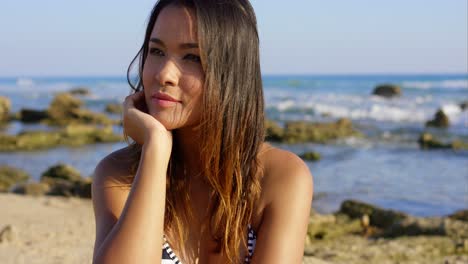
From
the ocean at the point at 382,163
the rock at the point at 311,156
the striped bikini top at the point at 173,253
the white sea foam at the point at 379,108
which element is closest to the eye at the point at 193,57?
the striped bikini top at the point at 173,253

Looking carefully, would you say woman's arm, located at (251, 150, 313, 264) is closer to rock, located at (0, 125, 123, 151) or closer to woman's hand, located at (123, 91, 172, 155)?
woman's hand, located at (123, 91, 172, 155)

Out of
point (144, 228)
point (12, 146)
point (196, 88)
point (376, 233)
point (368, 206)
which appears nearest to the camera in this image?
point (144, 228)

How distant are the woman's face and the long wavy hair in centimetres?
4

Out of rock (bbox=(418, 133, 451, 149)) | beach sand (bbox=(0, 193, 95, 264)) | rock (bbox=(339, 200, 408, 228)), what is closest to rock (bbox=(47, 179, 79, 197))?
beach sand (bbox=(0, 193, 95, 264))

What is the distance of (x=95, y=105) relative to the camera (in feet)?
131

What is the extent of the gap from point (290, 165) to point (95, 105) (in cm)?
3825

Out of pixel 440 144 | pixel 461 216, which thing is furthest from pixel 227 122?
pixel 440 144

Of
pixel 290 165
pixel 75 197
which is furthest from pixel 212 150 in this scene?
pixel 75 197

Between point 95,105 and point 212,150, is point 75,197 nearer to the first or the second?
point 212,150

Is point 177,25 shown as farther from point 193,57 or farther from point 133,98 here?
point 133,98

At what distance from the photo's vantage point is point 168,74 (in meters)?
2.55

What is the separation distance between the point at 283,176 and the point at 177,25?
78 centimetres

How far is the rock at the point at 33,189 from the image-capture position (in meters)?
10.4

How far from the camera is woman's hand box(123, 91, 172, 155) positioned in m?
2.62
